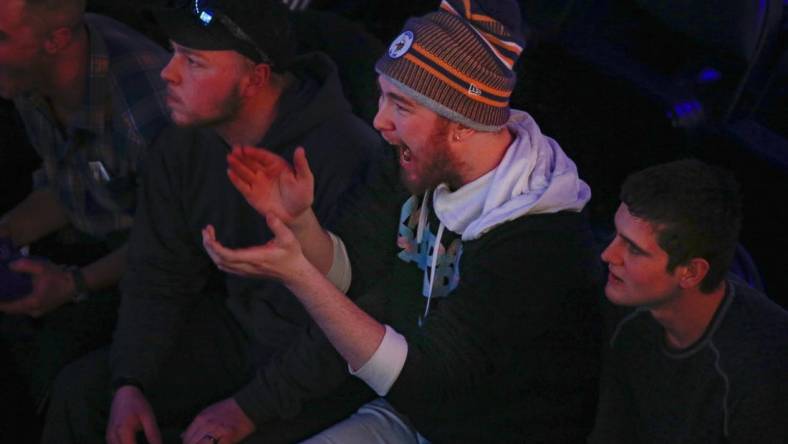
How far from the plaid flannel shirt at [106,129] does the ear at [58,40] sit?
0.06 metres

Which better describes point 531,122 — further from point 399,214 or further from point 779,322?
point 779,322

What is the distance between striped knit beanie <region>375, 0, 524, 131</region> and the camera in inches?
55.6

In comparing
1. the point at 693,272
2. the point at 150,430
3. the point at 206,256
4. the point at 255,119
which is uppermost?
the point at 693,272

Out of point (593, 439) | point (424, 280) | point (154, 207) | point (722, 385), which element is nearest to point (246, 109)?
point (154, 207)

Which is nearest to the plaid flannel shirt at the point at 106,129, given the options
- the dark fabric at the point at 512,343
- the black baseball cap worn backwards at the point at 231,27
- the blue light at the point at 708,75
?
the black baseball cap worn backwards at the point at 231,27

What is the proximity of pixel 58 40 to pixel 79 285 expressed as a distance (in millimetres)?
569

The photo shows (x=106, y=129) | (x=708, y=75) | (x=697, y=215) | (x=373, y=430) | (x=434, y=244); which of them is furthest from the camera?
(x=708, y=75)

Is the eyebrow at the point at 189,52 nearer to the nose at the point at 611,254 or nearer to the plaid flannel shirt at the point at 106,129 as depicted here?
the plaid flannel shirt at the point at 106,129

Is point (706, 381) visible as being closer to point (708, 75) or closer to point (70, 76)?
point (708, 75)

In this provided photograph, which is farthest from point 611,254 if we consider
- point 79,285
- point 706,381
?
point 79,285

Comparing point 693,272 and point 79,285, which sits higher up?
point 693,272

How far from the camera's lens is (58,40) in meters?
2.00

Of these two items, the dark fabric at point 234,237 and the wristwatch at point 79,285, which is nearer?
the dark fabric at point 234,237

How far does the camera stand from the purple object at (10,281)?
2039 millimetres
